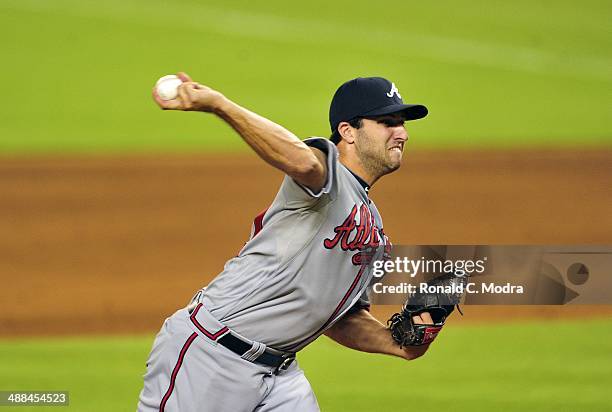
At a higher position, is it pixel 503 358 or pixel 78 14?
pixel 78 14

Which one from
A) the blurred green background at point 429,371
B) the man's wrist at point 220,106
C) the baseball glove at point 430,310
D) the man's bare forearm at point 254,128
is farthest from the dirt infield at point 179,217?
the man's wrist at point 220,106

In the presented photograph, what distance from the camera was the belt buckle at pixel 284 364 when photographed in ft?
8.29

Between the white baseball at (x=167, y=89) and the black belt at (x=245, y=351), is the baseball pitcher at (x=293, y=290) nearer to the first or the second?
the black belt at (x=245, y=351)

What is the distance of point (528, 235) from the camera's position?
4734 mm

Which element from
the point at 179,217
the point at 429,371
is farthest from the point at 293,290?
the point at 179,217

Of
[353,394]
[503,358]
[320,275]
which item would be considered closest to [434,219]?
[503,358]

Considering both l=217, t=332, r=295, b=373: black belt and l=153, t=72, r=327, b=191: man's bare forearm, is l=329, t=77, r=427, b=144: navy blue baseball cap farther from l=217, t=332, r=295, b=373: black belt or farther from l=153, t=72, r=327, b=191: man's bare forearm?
l=217, t=332, r=295, b=373: black belt

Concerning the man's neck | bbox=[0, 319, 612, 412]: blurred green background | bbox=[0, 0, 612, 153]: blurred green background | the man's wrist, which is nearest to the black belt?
the man's neck

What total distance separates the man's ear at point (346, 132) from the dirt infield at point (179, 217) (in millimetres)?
2002

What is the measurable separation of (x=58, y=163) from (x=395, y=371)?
2358 mm

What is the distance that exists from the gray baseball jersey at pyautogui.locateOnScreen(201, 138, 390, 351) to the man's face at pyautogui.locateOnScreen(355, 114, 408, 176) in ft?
0.29

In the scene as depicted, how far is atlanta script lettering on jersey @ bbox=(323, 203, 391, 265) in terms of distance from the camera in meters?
2.39

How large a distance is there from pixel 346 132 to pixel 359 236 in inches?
13.3

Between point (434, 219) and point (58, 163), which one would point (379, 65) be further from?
point (58, 163)
